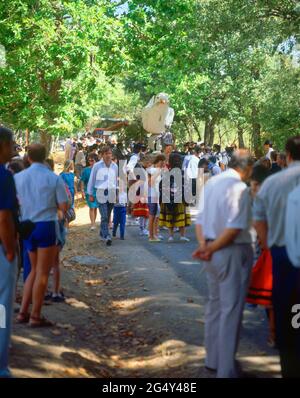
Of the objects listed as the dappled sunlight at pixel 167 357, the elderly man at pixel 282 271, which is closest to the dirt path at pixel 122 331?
the dappled sunlight at pixel 167 357

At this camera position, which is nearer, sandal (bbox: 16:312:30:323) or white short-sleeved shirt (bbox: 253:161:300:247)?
white short-sleeved shirt (bbox: 253:161:300:247)

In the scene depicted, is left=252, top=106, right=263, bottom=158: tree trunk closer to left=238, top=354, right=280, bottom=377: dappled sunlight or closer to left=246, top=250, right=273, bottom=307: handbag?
left=246, top=250, right=273, bottom=307: handbag

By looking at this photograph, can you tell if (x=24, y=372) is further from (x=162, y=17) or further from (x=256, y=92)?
(x=256, y=92)

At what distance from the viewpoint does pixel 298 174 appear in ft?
19.3

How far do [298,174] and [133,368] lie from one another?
2.89m

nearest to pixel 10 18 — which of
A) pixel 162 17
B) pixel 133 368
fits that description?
pixel 162 17

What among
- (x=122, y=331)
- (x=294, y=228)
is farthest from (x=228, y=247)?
(x=122, y=331)

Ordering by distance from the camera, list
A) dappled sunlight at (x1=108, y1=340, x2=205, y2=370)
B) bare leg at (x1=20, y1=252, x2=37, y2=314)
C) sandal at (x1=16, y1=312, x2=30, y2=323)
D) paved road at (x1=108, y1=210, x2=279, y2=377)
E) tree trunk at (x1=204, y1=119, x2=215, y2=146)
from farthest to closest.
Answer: tree trunk at (x1=204, y1=119, x2=215, y2=146) → sandal at (x1=16, y1=312, x2=30, y2=323) → bare leg at (x1=20, y1=252, x2=37, y2=314) → paved road at (x1=108, y1=210, x2=279, y2=377) → dappled sunlight at (x1=108, y1=340, x2=205, y2=370)

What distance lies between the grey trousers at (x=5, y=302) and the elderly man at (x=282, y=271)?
2.13 meters

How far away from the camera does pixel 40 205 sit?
7.90 m

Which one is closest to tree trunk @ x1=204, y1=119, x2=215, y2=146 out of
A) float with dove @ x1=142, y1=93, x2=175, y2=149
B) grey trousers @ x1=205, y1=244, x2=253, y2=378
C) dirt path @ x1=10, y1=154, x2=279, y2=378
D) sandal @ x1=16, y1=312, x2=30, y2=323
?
float with dove @ x1=142, y1=93, x2=175, y2=149

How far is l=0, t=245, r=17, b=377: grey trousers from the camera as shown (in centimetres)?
583

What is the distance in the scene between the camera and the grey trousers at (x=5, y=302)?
A: 5.83 meters

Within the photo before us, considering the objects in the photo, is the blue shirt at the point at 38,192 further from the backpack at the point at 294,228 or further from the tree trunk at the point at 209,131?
the tree trunk at the point at 209,131
